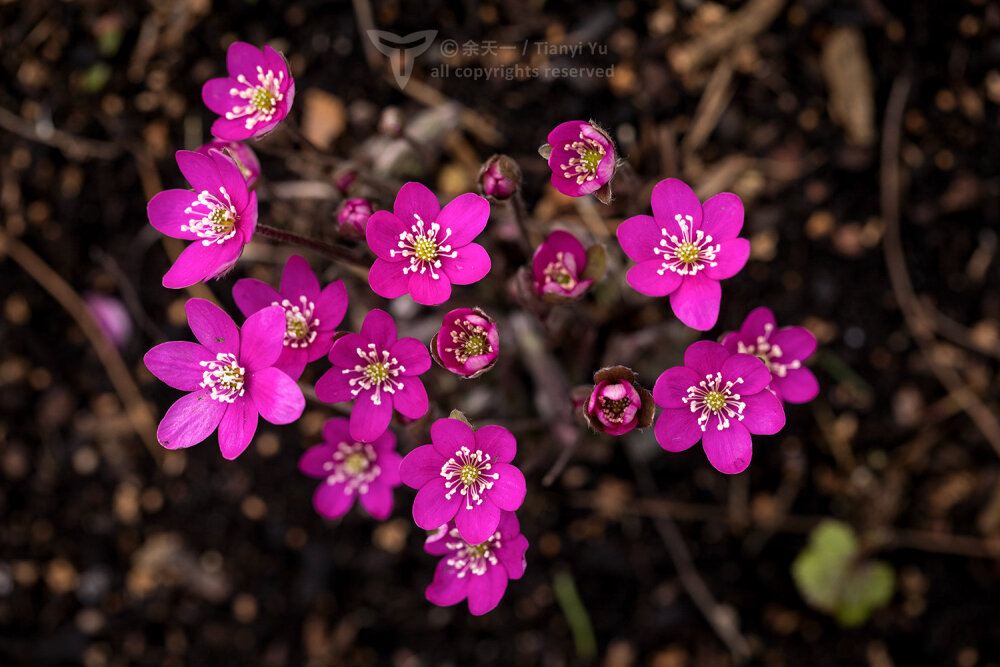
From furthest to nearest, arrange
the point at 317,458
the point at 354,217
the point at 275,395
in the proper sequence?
the point at 317,458 < the point at 354,217 < the point at 275,395

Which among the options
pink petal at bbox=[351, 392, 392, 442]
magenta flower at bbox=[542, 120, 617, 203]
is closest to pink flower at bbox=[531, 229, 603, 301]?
magenta flower at bbox=[542, 120, 617, 203]

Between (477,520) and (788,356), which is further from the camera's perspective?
(788,356)

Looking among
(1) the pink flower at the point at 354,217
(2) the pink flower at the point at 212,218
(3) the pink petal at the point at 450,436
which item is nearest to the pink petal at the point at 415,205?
(1) the pink flower at the point at 354,217

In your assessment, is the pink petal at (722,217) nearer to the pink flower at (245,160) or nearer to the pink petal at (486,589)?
the pink petal at (486,589)

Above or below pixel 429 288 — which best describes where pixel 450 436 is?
below

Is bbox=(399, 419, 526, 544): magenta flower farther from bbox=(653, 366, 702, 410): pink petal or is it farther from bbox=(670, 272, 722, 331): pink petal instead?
bbox=(670, 272, 722, 331): pink petal

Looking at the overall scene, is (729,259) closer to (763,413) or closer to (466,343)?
(763,413)

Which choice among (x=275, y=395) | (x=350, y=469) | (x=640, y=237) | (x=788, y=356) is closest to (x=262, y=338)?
(x=275, y=395)
